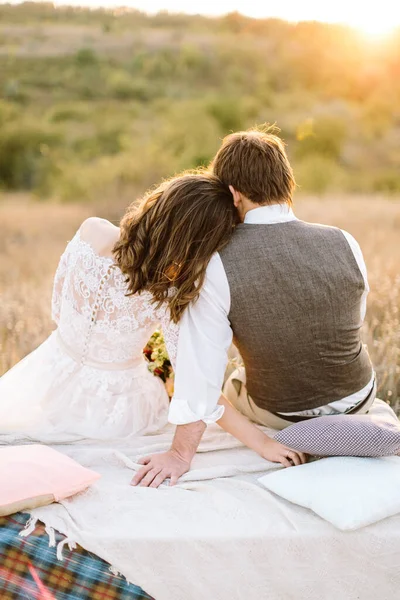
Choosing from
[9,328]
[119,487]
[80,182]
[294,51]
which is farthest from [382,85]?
[119,487]

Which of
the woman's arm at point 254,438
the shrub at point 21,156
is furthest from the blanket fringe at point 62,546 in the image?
the shrub at point 21,156

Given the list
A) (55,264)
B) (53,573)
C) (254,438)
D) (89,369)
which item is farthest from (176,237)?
(55,264)

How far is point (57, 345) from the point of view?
2.44 m

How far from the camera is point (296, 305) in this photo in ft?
6.71

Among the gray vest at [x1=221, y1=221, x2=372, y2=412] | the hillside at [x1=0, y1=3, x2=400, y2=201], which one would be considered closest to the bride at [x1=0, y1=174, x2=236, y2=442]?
the gray vest at [x1=221, y1=221, x2=372, y2=412]

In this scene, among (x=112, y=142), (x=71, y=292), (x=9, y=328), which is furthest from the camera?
(x=112, y=142)

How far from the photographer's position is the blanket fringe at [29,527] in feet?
5.78

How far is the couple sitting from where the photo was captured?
204 centimetres

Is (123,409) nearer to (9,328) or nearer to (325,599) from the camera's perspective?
(325,599)

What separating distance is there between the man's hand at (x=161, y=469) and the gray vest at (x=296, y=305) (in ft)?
1.36

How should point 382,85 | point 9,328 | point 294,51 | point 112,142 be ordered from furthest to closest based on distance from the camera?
point 294,51 < point 382,85 < point 112,142 < point 9,328

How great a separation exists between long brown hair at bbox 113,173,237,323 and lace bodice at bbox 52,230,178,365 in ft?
0.27

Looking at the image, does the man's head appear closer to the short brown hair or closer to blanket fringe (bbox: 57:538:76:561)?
the short brown hair

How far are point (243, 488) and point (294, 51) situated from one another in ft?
82.1
